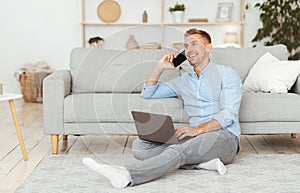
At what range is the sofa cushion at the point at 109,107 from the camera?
3.67 metres

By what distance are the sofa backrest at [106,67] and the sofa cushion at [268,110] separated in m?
0.58

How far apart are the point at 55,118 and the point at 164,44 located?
318 cm

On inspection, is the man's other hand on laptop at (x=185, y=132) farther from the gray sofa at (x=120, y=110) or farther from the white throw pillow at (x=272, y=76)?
the white throw pillow at (x=272, y=76)

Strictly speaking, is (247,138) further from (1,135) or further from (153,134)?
(1,135)

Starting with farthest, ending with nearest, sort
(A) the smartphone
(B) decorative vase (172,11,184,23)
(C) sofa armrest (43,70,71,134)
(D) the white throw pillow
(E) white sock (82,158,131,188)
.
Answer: (B) decorative vase (172,11,184,23), (D) the white throw pillow, (C) sofa armrest (43,70,71,134), (A) the smartphone, (E) white sock (82,158,131,188)

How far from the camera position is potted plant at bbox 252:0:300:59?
6.44 meters

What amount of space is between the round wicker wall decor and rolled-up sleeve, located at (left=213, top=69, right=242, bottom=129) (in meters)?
3.79

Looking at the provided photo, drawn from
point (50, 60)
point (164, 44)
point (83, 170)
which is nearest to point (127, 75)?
point (83, 170)

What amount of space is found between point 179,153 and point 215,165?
0.28m

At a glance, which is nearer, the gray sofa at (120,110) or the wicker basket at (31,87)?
the gray sofa at (120,110)

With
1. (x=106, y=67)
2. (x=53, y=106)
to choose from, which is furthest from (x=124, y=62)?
(x=53, y=106)

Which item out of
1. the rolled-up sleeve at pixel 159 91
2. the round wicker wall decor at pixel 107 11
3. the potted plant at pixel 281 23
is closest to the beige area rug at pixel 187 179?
the rolled-up sleeve at pixel 159 91

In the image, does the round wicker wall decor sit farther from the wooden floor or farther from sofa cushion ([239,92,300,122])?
sofa cushion ([239,92,300,122])

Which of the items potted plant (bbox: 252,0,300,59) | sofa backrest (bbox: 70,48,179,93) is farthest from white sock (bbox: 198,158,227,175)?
potted plant (bbox: 252,0,300,59)
